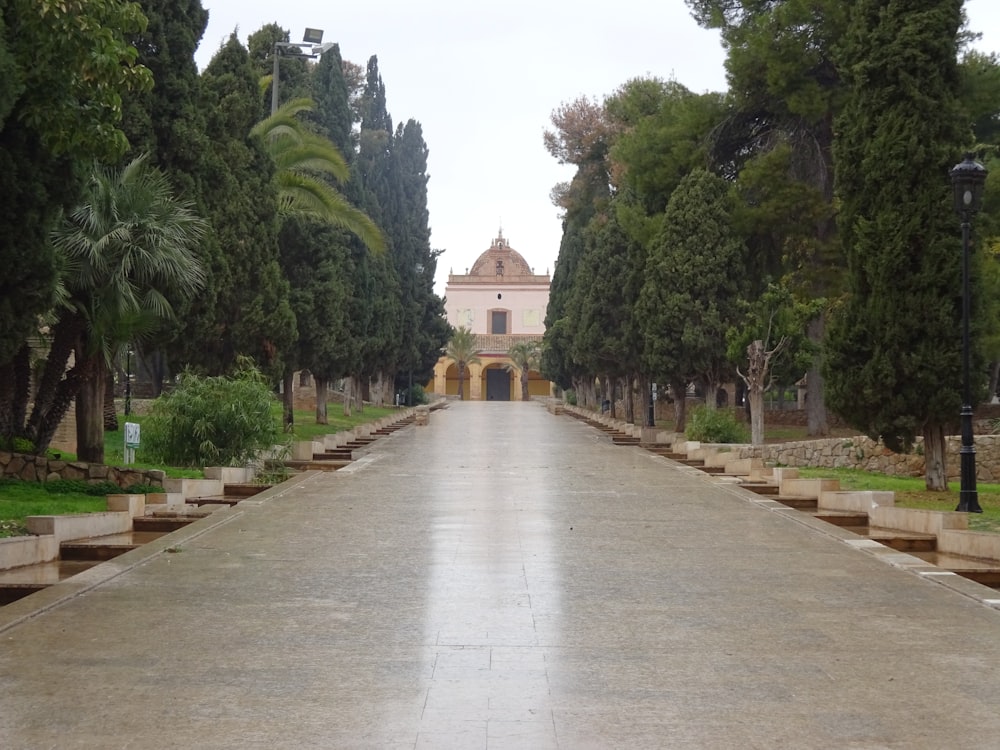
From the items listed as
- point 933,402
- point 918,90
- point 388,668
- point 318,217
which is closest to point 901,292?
point 933,402

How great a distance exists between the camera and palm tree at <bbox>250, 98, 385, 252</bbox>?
91.7 feet

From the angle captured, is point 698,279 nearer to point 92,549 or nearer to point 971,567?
point 971,567

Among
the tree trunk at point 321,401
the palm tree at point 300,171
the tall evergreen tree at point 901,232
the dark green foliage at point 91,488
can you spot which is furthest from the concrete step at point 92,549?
the tree trunk at point 321,401

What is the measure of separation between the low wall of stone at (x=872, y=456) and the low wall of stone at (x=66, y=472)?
10203 mm

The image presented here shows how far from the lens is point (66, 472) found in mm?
15508

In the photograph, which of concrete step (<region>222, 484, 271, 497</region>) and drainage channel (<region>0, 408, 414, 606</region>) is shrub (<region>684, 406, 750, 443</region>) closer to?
drainage channel (<region>0, 408, 414, 606</region>)

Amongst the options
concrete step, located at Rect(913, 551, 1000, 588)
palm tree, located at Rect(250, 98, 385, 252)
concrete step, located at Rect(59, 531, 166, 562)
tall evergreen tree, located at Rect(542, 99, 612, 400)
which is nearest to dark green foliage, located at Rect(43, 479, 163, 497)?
concrete step, located at Rect(59, 531, 166, 562)

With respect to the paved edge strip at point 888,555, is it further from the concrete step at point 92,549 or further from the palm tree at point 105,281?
the palm tree at point 105,281

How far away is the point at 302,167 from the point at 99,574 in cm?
2152

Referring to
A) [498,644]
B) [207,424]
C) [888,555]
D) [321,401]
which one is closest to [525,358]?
[321,401]

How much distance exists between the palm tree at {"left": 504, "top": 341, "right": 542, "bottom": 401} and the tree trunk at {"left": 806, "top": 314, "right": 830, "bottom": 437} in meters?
59.9

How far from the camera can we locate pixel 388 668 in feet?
20.9

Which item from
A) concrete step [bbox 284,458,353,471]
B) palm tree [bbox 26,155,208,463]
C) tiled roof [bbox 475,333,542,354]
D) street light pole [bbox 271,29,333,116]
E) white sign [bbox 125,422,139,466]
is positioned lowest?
concrete step [bbox 284,458,353,471]

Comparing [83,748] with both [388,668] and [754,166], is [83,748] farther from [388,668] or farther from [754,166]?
[754,166]
